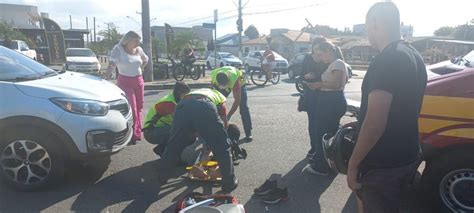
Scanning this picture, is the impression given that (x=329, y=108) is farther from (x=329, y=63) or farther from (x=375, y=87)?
(x=375, y=87)

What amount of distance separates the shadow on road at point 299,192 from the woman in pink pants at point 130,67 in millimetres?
2587

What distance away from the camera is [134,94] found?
6.12 m

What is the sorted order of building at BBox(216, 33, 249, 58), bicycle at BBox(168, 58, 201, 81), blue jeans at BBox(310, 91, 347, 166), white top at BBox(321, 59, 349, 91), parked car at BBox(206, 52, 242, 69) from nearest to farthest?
1. white top at BBox(321, 59, 349, 91)
2. blue jeans at BBox(310, 91, 347, 166)
3. bicycle at BBox(168, 58, 201, 81)
4. parked car at BBox(206, 52, 242, 69)
5. building at BBox(216, 33, 249, 58)

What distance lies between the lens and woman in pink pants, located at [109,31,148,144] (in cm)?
595

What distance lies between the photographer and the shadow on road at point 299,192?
3.86 m

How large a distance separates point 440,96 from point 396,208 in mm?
1662

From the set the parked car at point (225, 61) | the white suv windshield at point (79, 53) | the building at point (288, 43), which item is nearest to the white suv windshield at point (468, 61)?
the white suv windshield at point (79, 53)

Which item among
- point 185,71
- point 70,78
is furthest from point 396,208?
point 185,71

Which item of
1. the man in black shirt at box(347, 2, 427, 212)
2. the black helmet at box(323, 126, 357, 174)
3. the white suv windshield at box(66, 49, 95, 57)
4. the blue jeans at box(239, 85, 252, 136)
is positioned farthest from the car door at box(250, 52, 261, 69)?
the man in black shirt at box(347, 2, 427, 212)

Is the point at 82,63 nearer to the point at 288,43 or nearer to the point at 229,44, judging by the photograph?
the point at 288,43

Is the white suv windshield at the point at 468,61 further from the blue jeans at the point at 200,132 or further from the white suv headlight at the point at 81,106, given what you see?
the white suv headlight at the point at 81,106

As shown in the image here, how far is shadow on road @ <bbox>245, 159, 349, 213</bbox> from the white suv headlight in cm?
192

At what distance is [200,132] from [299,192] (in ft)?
4.24

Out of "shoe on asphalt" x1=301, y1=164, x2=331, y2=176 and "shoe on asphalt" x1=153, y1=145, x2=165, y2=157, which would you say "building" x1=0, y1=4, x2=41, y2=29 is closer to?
"shoe on asphalt" x1=153, y1=145, x2=165, y2=157
